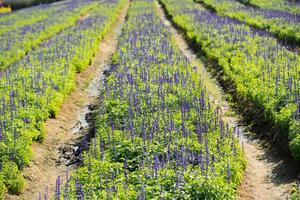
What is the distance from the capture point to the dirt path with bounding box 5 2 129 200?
12.4 m

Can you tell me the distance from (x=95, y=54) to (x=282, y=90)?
46.7 ft

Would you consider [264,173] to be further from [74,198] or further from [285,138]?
[74,198]

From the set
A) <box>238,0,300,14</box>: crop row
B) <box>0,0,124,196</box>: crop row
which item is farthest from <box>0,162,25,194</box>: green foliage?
<box>238,0,300,14</box>: crop row

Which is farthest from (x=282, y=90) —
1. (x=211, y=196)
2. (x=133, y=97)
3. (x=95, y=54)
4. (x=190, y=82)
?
(x=95, y=54)

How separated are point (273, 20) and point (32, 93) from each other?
16.9 meters

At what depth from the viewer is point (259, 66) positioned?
A: 18250mm

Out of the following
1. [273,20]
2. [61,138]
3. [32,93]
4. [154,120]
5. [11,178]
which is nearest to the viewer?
[11,178]

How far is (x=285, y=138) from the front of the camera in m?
13.1

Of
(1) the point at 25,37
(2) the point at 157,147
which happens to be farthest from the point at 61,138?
(1) the point at 25,37

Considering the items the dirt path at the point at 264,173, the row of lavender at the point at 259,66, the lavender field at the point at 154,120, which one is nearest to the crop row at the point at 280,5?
the row of lavender at the point at 259,66

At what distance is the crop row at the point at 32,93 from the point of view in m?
12.3

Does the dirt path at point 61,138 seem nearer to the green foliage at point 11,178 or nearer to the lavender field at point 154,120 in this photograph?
the lavender field at point 154,120

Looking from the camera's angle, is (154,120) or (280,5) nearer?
(154,120)

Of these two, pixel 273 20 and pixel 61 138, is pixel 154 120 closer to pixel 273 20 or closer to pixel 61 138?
pixel 61 138
